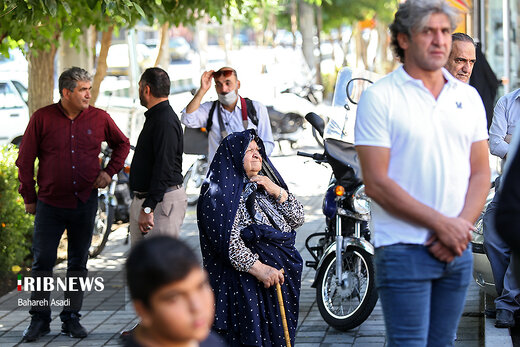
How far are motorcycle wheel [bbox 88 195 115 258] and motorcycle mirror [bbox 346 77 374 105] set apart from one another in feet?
10.7

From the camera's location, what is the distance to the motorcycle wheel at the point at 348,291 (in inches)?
264

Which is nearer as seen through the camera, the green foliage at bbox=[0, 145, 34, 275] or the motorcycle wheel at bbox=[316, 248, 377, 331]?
the motorcycle wheel at bbox=[316, 248, 377, 331]

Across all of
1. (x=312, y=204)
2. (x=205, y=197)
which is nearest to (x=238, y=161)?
(x=205, y=197)

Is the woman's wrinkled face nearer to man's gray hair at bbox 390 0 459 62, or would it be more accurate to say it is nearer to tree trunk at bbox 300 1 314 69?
man's gray hair at bbox 390 0 459 62

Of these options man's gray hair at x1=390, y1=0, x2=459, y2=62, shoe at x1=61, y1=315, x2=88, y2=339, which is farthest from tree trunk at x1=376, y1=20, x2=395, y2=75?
man's gray hair at x1=390, y1=0, x2=459, y2=62

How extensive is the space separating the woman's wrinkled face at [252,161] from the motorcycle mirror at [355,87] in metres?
2.28

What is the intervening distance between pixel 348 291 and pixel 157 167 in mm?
1638

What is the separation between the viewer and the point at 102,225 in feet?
32.8

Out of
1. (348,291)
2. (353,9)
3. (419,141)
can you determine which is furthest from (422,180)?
(353,9)

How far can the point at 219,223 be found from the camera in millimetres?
5422

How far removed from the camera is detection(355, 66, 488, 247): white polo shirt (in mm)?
3559

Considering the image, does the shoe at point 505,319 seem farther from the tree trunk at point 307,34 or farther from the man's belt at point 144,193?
the tree trunk at point 307,34

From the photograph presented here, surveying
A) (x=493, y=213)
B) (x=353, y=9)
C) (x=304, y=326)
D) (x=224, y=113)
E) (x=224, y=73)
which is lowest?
(x=304, y=326)

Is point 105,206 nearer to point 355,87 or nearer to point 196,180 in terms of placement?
point 355,87
